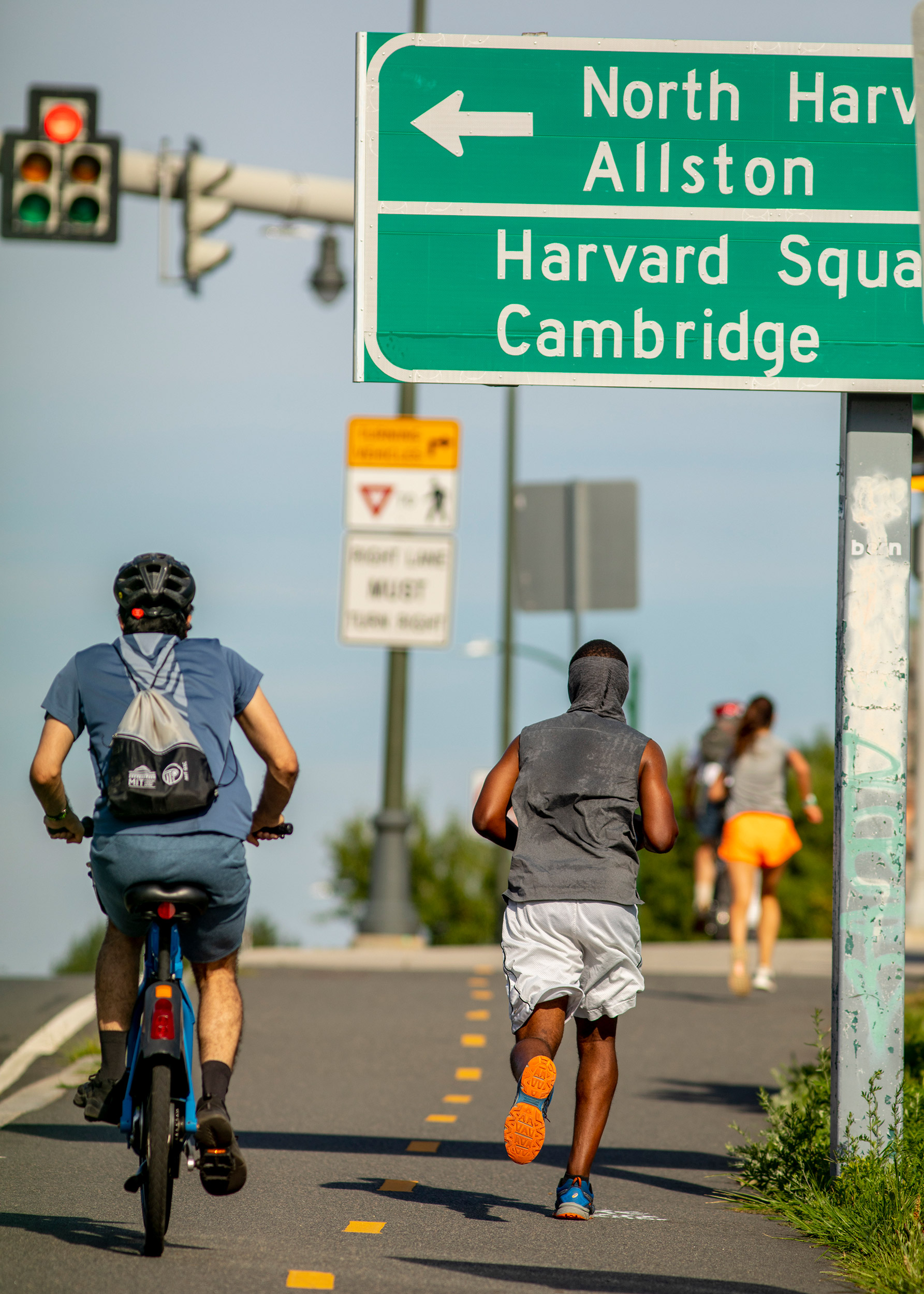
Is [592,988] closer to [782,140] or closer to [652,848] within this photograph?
[652,848]

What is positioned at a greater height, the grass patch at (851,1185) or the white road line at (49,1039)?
the grass patch at (851,1185)

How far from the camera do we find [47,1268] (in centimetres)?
491

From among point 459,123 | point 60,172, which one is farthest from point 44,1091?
point 60,172

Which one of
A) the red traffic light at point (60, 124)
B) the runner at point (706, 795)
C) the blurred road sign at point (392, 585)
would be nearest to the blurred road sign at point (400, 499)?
the blurred road sign at point (392, 585)

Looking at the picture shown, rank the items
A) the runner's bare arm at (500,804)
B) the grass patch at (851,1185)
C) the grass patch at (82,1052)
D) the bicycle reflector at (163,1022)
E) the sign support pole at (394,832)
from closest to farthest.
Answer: the bicycle reflector at (163,1022)
the grass patch at (851,1185)
the runner's bare arm at (500,804)
the grass patch at (82,1052)
the sign support pole at (394,832)

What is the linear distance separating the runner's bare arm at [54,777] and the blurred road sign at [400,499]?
31.1ft

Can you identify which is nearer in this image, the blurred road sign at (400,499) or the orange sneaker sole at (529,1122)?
the orange sneaker sole at (529,1122)

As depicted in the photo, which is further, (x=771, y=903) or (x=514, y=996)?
(x=771, y=903)

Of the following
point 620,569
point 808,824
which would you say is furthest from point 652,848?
point 808,824

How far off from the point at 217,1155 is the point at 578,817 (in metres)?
1.55

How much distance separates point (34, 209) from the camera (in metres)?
10.8

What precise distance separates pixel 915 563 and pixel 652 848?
21.1ft

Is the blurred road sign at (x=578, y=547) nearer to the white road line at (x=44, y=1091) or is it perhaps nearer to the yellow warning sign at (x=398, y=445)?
the yellow warning sign at (x=398, y=445)

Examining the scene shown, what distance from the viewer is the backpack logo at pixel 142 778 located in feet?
16.6
